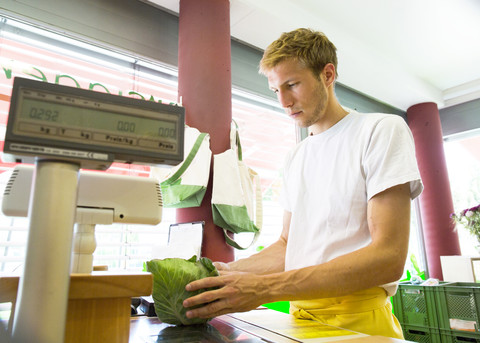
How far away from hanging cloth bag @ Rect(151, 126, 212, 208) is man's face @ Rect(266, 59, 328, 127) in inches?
28.7

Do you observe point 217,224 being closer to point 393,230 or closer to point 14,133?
point 393,230

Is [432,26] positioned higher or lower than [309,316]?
higher

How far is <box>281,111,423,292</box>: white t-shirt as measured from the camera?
41.1 inches

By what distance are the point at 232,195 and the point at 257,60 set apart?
155 centimetres

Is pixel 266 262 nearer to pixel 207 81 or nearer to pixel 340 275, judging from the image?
pixel 340 275

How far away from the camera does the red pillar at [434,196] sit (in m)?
4.11

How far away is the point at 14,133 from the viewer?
40cm

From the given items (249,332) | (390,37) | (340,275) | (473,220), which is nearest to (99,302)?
(249,332)

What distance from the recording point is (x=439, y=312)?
8.52ft

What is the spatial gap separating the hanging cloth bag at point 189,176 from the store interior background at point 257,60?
0.41 metres

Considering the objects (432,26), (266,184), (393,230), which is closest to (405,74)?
(432,26)

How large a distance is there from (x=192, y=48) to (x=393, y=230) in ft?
5.77

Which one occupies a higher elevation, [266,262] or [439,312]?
[266,262]

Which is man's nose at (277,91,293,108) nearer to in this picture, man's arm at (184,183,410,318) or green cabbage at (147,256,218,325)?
man's arm at (184,183,410,318)
